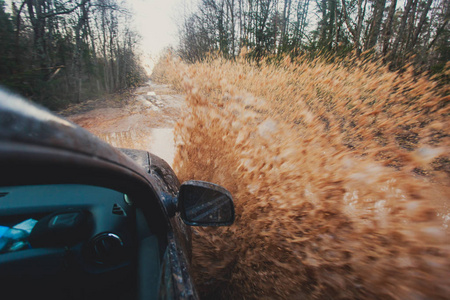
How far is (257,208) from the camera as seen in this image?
314cm

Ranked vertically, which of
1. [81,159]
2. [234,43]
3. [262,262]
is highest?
[234,43]

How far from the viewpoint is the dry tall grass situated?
6.25 feet

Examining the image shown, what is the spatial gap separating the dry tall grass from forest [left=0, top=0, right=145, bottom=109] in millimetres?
3505

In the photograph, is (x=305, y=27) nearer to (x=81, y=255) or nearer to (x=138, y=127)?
(x=138, y=127)

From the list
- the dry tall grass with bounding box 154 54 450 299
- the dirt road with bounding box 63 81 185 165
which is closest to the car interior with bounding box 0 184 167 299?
the dry tall grass with bounding box 154 54 450 299

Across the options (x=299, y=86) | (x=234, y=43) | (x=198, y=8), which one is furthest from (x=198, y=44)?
(x=299, y=86)

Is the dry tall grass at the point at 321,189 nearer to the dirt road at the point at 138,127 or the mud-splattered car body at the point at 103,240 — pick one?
the mud-splattered car body at the point at 103,240

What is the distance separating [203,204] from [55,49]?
18.6 m

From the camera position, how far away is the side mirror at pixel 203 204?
1.22 m

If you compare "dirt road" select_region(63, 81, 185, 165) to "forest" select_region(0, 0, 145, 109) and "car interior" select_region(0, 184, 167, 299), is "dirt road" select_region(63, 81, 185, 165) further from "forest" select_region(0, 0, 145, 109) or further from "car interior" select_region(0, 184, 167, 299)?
"car interior" select_region(0, 184, 167, 299)

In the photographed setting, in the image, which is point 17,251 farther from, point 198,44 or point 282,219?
point 198,44

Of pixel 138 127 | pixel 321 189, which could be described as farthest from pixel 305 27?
pixel 321 189

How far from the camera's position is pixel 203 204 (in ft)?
4.14

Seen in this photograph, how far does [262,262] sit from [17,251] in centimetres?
221
